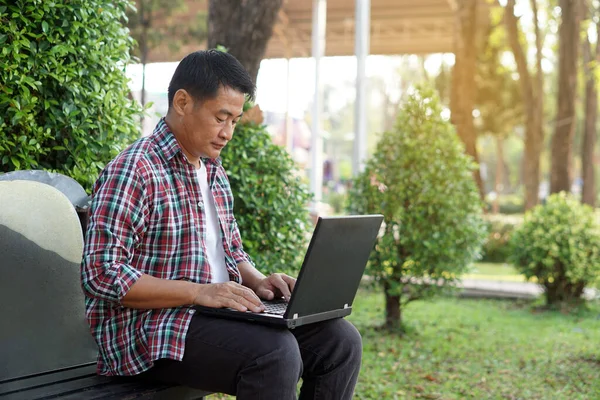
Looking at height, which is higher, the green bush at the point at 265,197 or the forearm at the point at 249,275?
the green bush at the point at 265,197

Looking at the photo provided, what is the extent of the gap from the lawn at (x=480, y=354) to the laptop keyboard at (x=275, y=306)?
2242 millimetres

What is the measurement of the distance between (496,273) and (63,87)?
1093 centimetres

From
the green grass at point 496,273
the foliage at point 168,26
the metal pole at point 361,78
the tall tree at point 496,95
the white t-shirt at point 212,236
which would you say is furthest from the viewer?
the tall tree at point 496,95

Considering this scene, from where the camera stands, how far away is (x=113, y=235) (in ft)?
9.16

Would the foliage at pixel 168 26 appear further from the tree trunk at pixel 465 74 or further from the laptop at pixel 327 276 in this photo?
the laptop at pixel 327 276

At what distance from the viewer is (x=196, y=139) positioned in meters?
3.12

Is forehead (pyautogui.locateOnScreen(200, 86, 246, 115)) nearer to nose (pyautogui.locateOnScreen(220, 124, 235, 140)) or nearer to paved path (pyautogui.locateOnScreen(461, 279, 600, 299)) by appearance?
nose (pyautogui.locateOnScreen(220, 124, 235, 140))

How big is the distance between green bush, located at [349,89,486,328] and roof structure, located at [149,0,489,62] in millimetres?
9619

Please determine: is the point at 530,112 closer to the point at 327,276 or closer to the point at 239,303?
the point at 327,276

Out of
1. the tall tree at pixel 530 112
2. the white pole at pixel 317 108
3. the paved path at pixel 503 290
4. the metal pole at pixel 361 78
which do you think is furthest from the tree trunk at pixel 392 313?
the tall tree at pixel 530 112

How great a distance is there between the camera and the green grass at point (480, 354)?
579cm

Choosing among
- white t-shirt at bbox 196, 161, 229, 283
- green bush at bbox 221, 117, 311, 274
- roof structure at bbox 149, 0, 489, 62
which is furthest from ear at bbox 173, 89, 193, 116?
roof structure at bbox 149, 0, 489, 62

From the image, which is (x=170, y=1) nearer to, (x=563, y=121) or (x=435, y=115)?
(x=563, y=121)

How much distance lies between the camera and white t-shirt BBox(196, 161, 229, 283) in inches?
127
